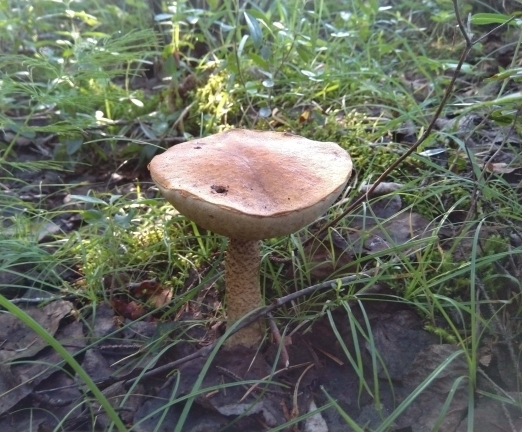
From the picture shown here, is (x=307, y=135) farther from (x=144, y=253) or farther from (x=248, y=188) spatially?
(x=248, y=188)

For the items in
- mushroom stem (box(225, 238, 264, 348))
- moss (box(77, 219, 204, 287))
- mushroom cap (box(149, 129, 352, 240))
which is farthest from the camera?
moss (box(77, 219, 204, 287))

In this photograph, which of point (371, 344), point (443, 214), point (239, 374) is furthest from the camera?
point (443, 214)

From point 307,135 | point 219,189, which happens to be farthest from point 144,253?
point 307,135

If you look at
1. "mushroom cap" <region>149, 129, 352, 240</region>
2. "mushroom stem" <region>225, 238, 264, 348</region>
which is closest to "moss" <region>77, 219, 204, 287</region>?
"mushroom stem" <region>225, 238, 264, 348</region>

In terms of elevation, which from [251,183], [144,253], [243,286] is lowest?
[144,253]

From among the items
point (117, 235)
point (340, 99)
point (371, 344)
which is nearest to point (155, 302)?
point (117, 235)

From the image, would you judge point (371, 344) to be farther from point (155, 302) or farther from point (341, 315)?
point (155, 302)

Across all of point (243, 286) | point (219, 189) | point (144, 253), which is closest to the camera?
point (219, 189)

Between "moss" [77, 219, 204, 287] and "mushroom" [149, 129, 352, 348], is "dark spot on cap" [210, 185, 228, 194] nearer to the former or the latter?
"mushroom" [149, 129, 352, 348]
